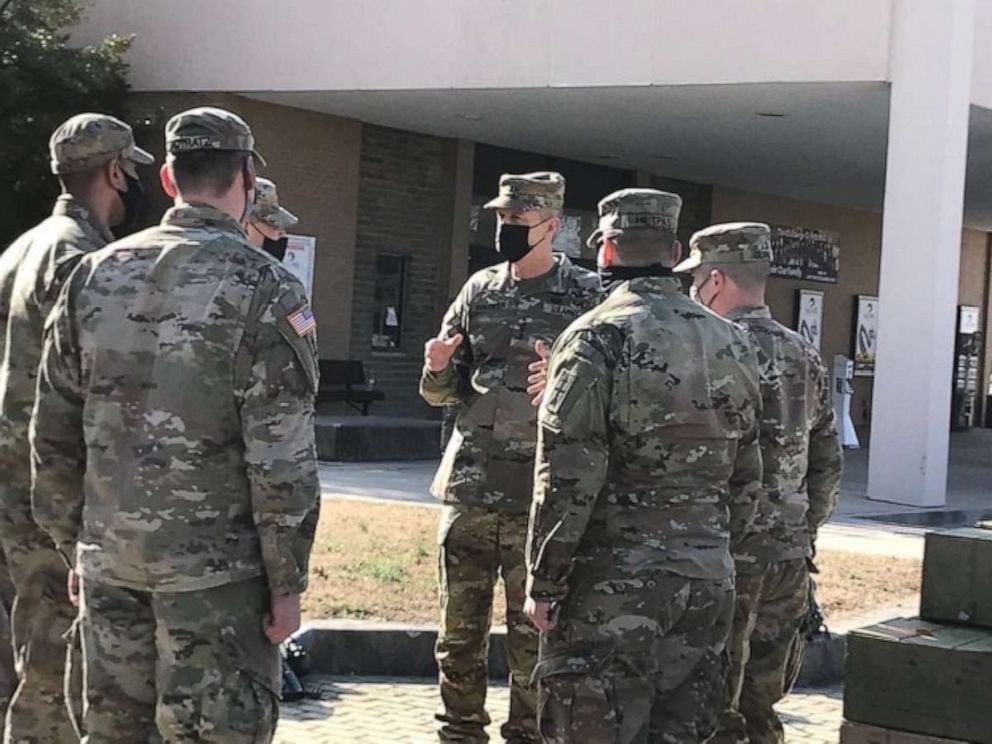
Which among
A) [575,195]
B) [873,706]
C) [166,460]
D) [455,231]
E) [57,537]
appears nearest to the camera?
[166,460]

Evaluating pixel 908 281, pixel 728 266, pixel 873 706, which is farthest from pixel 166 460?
pixel 908 281

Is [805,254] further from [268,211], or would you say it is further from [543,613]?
[543,613]

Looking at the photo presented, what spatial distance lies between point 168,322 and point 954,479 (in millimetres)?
16705

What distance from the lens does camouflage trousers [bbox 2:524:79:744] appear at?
4.41 meters

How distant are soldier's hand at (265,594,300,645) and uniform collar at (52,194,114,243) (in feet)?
4.88

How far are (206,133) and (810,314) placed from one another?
916 inches

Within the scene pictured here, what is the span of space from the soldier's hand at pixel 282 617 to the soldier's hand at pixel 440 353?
1.72 m

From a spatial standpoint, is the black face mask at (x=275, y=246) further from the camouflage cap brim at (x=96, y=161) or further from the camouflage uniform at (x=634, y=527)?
the camouflage uniform at (x=634, y=527)

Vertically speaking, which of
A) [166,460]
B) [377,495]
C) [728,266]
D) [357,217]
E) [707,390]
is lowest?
[377,495]

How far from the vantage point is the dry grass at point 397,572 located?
24.8ft

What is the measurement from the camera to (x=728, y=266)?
507 cm

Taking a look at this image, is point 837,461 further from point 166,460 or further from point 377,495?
point 377,495

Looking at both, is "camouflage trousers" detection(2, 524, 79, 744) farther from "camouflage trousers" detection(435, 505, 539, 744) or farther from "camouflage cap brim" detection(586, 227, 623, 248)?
"camouflage cap brim" detection(586, 227, 623, 248)

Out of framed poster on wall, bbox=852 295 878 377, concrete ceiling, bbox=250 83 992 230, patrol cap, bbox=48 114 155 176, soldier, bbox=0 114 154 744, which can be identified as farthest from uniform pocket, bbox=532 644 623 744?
framed poster on wall, bbox=852 295 878 377
